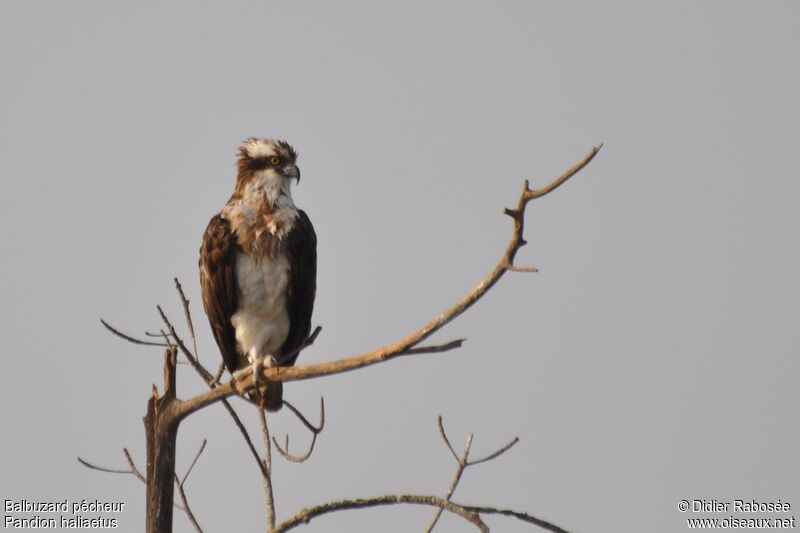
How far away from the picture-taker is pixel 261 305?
7375 mm

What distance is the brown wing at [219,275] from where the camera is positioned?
7.27 meters

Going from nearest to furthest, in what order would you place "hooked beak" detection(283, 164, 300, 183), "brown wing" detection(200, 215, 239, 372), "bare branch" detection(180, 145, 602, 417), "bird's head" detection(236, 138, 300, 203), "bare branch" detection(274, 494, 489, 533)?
"bare branch" detection(180, 145, 602, 417) → "bare branch" detection(274, 494, 489, 533) → "brown wing" detection(200, 215, 239, 372) → "bird's head" detection(236, 138, 300, 203) → "hooked beak" detection(283, 164, 300, 183)

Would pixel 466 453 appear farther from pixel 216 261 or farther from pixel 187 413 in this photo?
pixel 216 261

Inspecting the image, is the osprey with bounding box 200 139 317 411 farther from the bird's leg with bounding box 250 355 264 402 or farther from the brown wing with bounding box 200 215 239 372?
the bird's leg with bounding box 250 355 264 402

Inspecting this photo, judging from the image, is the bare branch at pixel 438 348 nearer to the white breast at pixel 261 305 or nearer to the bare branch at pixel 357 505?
the bare branch at pixel 357 505

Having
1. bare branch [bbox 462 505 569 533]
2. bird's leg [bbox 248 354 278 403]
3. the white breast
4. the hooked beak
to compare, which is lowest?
bare branch [bbox 462 505 569 533]

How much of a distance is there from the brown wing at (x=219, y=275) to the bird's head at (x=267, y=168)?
40cm

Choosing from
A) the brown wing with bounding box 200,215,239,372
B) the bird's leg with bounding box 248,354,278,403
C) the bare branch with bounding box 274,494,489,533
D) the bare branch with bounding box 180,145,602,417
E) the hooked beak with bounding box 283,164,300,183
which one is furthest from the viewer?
the hooked beak with bounding box 283,164,300,183

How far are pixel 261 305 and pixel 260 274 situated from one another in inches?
9.5

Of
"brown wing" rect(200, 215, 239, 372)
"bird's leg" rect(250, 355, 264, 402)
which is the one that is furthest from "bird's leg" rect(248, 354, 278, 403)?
"brown wing" rect(200, 215, 239, 372)

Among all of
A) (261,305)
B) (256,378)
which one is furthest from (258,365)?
(261,305)

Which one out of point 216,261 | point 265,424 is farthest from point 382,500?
point 216,261

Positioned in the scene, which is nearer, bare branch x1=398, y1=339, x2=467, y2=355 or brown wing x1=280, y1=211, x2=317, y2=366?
bare branch x1=398, y1=339, x2=467, y2=355

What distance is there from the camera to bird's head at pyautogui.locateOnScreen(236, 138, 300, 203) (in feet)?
25.2
